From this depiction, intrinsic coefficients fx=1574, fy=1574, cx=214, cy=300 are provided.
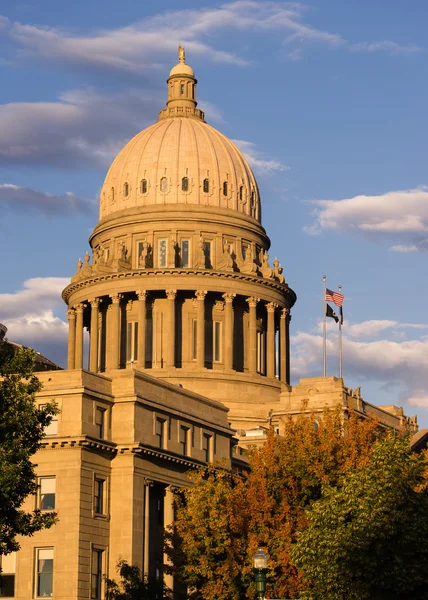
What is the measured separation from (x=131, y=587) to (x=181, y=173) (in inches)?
2403

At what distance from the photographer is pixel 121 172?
471ft

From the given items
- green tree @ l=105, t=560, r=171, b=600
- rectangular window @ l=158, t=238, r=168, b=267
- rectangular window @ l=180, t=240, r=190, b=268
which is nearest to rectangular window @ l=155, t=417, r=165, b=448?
green tree @ l=105, t=560, r=171, b=600

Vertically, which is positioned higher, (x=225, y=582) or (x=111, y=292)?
(x=111, y=292)

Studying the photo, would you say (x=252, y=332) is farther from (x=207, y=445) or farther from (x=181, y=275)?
(x=207, y=445)

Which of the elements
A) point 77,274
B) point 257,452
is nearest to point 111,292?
point 77,274

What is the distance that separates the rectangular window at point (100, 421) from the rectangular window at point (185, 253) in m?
46.5

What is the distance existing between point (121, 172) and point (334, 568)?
7765 centimetres

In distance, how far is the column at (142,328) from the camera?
13238 cm

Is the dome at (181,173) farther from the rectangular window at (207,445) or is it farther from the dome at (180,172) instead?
the rectangular window at (207,445)

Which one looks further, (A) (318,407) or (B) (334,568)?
(A) (318,407)

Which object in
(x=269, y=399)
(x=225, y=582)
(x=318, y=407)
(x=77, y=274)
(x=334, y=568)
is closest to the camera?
(x=334, y=568)

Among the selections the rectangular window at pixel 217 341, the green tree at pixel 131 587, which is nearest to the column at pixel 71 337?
the rectangular window at pixel 217 341

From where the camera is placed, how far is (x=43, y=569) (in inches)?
3401

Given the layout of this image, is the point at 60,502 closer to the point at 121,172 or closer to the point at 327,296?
the point at 327,296
